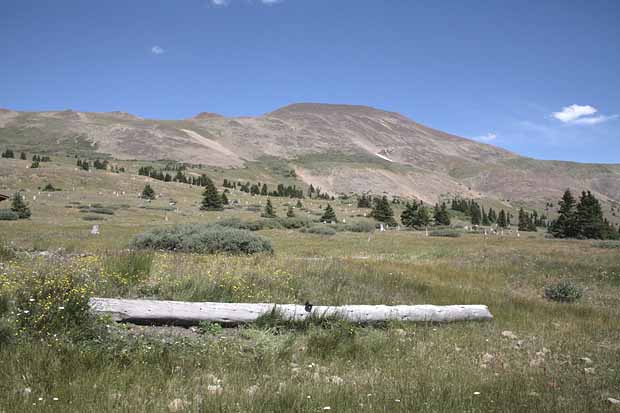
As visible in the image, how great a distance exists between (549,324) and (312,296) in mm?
4943

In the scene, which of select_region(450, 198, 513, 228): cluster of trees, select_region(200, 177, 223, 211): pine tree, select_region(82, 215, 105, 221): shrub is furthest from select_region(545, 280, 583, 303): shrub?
select_region(450, 198, 513, 228): cluster of trees

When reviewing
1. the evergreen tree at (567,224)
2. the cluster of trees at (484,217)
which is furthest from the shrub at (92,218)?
the cluster of trees at (484,217)

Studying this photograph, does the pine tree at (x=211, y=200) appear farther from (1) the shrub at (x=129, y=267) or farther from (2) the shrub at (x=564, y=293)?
(2) the shrub at (x=564, y=293)

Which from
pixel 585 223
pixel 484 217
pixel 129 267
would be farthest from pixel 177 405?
pixel 484 217

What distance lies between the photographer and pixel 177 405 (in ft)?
12.8

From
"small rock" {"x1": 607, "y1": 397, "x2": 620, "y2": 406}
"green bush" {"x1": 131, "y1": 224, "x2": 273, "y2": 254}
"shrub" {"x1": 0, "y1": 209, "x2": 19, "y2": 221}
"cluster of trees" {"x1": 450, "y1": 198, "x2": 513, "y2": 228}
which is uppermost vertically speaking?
"cluster of trees" {"x1": 450, "y1": 198, "x2": 513, "y2": 228}

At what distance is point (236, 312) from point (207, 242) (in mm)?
10455

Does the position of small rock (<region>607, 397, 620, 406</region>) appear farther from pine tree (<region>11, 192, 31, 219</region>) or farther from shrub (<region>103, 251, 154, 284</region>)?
pine tree (<region>11, 192, 31, 219</region>)

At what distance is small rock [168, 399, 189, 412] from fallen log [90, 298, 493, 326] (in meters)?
2.86

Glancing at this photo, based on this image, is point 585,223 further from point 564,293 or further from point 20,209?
point 20,209

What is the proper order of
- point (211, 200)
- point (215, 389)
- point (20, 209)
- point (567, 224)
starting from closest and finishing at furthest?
point (215, 389)
point (20, 209)
point (567, 224)
point (211, 200)

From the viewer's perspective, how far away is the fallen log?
655 centimetres

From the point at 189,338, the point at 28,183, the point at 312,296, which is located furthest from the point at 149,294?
the point at 28,183

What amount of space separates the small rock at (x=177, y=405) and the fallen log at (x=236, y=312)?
9.37ft
